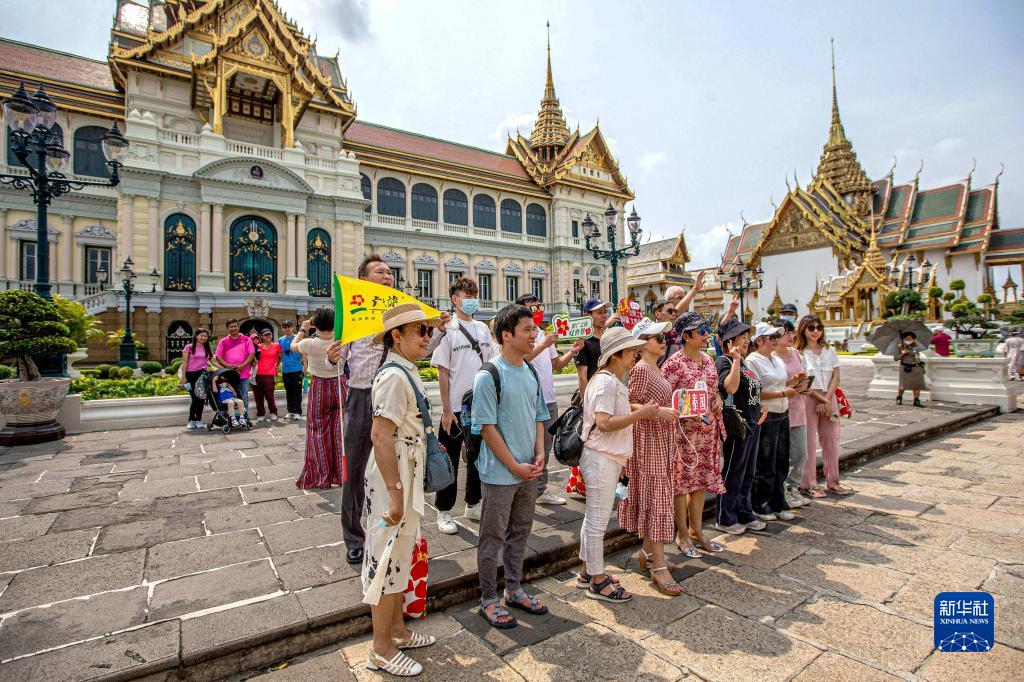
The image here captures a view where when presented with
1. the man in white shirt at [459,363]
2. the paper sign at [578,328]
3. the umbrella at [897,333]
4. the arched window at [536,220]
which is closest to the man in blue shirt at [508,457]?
the man in white shirt at [459,363]

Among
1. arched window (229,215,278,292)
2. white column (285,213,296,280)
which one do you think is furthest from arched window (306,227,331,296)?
arched window (229,215,278,292)

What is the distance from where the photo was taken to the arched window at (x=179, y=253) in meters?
19.3

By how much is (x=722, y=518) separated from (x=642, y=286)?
43.5 m

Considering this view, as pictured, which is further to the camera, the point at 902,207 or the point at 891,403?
the point at 902,207

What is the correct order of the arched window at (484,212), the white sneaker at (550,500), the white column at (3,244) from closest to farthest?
the white sneaker at (550,500) → the white column at (3,244) → the arched window at (484,212)

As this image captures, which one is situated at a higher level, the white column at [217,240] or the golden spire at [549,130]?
the golden spire at [549,130]

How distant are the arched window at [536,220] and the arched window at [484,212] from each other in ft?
8.81

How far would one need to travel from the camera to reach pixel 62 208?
19.8 metres

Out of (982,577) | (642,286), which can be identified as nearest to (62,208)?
(982,577)

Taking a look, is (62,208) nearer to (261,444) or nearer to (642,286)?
(261,444)

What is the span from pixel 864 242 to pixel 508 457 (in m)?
42.7

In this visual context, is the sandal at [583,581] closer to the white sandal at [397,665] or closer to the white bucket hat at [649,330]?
the white sandal at [397,665]

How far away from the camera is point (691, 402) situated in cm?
307

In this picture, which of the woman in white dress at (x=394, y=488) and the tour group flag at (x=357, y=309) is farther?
the tour group flag at (x=357, y=309)
